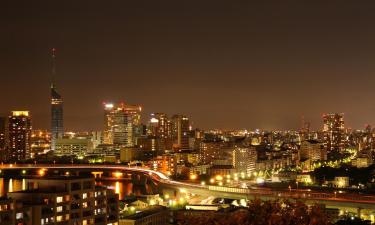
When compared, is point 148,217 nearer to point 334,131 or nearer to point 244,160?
point 244,160

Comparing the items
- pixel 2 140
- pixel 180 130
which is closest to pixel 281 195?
pixel 2 140

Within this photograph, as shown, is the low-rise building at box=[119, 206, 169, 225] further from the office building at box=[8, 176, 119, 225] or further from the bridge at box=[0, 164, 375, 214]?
the bridge at box=[0, 164, 375, 214]

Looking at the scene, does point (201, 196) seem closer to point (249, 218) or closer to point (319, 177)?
point (319, 177)

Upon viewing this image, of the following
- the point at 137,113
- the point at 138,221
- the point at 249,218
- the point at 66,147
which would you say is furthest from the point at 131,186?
the point at 137,113

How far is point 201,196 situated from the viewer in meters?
17.6

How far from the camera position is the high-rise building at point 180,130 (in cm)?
4356

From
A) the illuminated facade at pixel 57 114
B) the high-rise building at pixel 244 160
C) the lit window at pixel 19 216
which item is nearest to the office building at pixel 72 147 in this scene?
the illuminated facade at pixel 57 114

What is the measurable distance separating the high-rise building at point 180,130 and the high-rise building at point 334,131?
11762mm

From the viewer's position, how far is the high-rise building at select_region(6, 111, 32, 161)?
130ft

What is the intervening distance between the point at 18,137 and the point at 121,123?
13.7m

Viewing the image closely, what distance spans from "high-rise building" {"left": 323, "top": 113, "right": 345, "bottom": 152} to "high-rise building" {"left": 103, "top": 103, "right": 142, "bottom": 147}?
653 inches

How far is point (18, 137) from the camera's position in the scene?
4006 centimetres

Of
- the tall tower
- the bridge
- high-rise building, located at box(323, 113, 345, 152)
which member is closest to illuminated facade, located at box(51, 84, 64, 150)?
the tall tower

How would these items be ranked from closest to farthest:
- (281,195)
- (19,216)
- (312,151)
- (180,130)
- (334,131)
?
(19,216), (281,195), (312,151), (180,130), (334,131)
